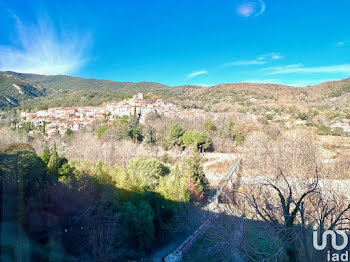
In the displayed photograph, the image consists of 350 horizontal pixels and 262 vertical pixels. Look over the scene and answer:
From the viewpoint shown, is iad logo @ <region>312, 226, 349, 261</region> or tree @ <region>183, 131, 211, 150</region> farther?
tree @ <region>183, 131, 211, 150</region>

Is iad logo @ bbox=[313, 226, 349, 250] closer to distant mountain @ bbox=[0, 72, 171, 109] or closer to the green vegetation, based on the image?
the green vegetation

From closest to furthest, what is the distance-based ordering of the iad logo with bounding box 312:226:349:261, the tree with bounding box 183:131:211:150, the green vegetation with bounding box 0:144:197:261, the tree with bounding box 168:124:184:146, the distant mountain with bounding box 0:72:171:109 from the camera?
the iad logo with bounding box 312:226:349:261 → the green vegetation with bounding box 0:144:197:261 → the distant mountain with bounding box 0:72:171:109 → the tree with bounding box 183:131:211:150 → the tree with bounding box 168:124:184:146

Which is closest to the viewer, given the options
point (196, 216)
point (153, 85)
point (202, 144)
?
point (196, 216)

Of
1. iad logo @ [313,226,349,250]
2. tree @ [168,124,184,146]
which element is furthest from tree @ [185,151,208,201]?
tree @ [168,124,184,146]

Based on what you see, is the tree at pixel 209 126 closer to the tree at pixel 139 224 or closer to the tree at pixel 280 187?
the tree at pixel 280 187

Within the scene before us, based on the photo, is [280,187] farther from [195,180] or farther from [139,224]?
[195,180]

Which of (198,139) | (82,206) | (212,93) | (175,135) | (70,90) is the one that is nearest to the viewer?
(82,206)

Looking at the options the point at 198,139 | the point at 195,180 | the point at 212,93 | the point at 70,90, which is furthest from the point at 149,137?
the point at 212,93

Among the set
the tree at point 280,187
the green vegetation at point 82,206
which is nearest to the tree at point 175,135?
the tree at point 280,187

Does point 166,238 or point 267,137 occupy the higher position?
point 267,137

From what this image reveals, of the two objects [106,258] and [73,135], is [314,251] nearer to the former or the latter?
[106,258]

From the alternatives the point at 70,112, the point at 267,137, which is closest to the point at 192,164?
the point at 267,137
